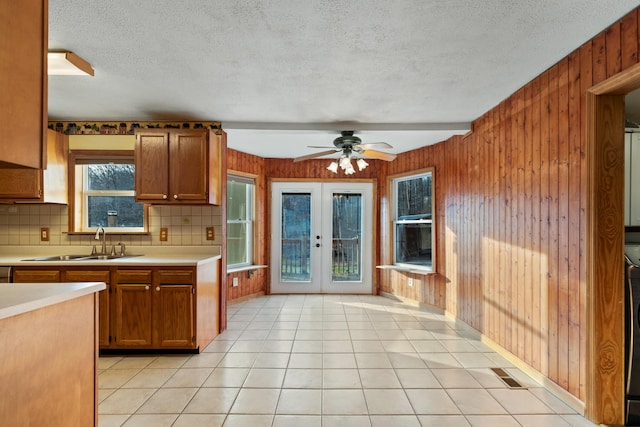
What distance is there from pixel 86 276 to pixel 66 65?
1.73 meters

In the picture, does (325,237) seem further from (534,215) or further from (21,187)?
(21,187)

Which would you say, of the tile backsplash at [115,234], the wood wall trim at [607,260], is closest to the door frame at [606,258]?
the wood wall trim at [607,260]

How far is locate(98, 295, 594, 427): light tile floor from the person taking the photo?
207cm

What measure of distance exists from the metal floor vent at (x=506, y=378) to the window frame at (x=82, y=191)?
358cm

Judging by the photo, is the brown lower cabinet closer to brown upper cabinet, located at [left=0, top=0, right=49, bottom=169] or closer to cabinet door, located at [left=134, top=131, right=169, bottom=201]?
cabinet door, located at [left=134, top=131, right=169, bottom=201]

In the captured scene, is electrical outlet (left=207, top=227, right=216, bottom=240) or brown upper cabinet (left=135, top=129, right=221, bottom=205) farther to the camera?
electrical outlet (left=207, top=227, right=216, bottom=240)

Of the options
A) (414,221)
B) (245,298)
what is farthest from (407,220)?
(245,298)

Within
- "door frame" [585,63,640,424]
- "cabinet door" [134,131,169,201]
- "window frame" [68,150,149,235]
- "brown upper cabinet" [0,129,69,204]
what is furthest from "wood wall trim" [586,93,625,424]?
"brown upper cabinet" [0,129,69,204]

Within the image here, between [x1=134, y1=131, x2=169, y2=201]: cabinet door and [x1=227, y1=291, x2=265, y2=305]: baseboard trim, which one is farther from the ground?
[x1=134, y1=131, x2=169, y2=201]: cabinet door

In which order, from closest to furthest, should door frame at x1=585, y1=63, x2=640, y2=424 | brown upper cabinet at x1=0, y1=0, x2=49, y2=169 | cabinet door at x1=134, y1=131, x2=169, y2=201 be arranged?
brown upper cabinet at x1=0, y1=0, x2=49, y2=169, door frame at x1=585, y1=63, x2=640, y2=424, cabinet door at x1=134, y1=131, x2=169, y2=201

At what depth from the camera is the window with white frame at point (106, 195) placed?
11.6 feet

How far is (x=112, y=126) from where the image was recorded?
3.62 m

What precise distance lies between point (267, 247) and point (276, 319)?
159cm

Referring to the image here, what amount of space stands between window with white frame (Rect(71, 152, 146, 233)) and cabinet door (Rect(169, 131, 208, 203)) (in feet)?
2.02
